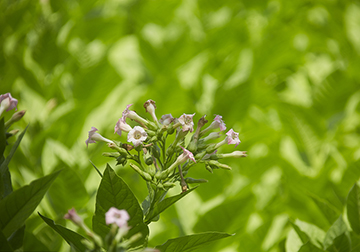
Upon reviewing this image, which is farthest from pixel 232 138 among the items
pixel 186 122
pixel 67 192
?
pixel 67 192

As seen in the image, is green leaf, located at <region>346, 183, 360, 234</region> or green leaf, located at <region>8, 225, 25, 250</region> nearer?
green leaf, located at <region>8, 225, 25, 250</region>

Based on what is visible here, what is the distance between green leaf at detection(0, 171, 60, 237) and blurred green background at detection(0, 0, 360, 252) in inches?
7.8

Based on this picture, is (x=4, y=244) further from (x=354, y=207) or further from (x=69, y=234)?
(x=354, y=207)

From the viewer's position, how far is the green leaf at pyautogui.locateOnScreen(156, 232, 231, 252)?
0.24 meters

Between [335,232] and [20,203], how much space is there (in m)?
0.32

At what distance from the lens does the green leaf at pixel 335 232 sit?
0.35 meters

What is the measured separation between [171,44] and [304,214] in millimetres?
422

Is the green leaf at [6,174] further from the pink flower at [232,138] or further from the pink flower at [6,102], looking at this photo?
the pink flower at [232,138]

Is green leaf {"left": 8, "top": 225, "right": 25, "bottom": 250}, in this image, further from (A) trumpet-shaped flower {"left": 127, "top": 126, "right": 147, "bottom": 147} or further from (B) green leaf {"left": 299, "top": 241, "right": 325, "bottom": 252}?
(B) green leaf {"left": 299, "top": 241, "right": 325, "bottom": 252}

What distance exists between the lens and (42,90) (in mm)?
593

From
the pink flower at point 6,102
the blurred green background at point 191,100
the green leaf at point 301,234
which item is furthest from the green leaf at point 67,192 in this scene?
the green leaf at point 301,234

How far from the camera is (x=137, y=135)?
256 mm

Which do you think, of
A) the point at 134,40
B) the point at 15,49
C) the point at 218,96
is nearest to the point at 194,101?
the point at 218,96


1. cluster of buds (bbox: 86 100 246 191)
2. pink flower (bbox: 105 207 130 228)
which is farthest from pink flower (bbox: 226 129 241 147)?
pink flower (bbox: 105 207 130 228)
